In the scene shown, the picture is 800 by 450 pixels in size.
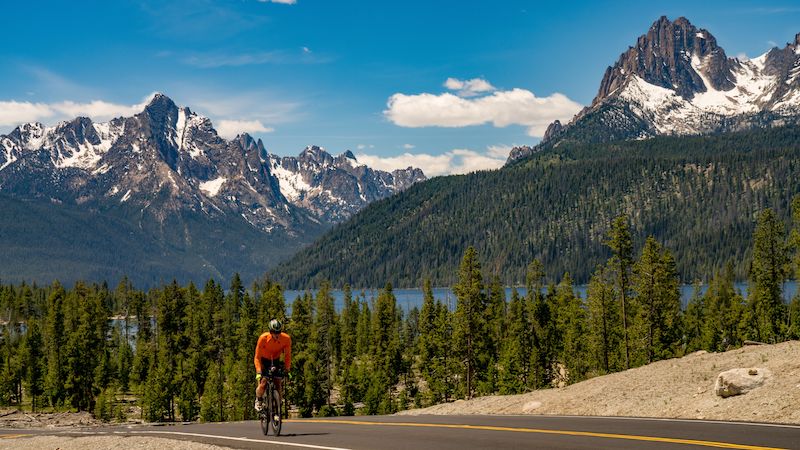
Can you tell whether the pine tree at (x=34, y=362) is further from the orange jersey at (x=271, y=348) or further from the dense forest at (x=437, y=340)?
the orange jersey at (x=271, y=348)

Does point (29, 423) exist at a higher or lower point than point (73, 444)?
lower

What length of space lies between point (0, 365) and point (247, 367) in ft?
162

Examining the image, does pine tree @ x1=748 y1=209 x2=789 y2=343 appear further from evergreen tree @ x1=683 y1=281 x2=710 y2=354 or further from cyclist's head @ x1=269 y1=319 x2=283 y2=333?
cyclist's head @ x1=269 y1=319 x2=283 y2=333

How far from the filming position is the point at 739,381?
2288 cm

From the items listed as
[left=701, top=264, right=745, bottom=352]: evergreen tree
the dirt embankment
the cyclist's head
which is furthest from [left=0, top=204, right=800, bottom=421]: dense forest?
the cyclist's head

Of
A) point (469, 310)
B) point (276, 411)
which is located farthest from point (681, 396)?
point (469, 310)

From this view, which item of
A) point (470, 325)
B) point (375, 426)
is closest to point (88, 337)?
point (470, 325)

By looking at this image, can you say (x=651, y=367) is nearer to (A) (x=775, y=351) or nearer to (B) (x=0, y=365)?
(A) (x=775, y=351)

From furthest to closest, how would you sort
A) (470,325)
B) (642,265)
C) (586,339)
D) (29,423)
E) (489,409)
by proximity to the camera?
1. (586,339)
2. (470,325)
3. (642,265)
4. (29,423)
5. (489,409)

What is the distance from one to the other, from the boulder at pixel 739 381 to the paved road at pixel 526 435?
4216 millimetres

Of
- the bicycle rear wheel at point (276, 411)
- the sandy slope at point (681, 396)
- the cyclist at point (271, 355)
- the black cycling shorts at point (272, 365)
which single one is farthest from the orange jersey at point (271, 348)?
the sandy slope at point (681, 396)

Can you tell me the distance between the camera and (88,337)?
266 ft

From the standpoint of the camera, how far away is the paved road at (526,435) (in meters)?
15.5

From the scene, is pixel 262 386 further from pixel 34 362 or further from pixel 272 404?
pixel 34 362
